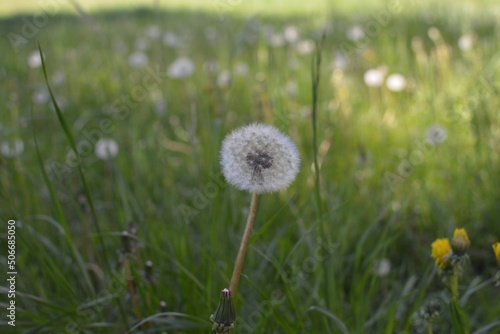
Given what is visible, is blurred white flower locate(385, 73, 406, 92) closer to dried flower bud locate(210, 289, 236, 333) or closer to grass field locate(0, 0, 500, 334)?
grass field locate(0, 0, 500, 334)

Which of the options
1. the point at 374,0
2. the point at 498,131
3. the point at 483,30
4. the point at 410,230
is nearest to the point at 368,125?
the point at 498,131

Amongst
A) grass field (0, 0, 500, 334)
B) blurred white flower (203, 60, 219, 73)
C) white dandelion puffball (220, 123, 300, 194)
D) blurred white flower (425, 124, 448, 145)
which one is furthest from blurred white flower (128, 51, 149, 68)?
white dandelion puffball (220, 123, 300, 194)

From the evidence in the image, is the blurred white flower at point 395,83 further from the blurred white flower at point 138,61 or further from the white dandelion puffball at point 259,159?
the white dandelion puffball at point 259,159

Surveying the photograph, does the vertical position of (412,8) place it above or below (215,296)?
above

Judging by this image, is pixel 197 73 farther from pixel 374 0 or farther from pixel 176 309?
pixel 374 0

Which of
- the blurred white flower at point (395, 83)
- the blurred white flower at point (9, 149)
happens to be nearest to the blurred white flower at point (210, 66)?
the blurred white flower at point (9, 149)

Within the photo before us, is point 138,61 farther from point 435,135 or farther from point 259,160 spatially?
point 259,160

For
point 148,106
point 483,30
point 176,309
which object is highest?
point 483,30

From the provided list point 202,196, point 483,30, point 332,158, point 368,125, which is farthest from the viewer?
point 483,30
